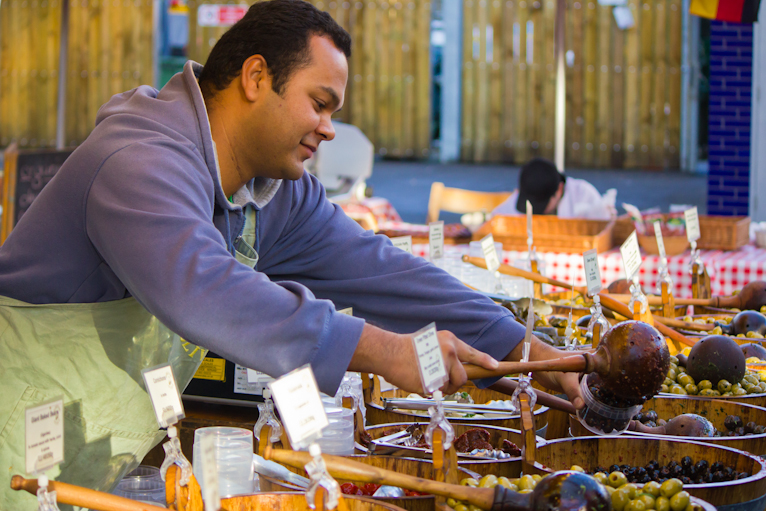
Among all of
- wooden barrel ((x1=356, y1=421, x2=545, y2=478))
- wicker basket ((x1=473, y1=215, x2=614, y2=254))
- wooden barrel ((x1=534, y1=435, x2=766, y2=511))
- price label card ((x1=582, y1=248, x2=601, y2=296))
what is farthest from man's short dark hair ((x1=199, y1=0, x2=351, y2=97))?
wicker basket ((x1=473, y1=215, x2=614, y2=254))

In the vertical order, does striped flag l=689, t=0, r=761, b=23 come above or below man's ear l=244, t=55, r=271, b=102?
above

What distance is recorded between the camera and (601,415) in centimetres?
147

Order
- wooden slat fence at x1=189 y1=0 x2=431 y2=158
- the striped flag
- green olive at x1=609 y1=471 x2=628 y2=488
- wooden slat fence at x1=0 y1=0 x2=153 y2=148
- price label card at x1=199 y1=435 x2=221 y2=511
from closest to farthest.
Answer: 1. price label card at x1=199 y1=435 x2=221 y2=511
2. green olive at x1=609 y1=471 x2=628 y2=488
3. the striped flag
4. wooden slat fence at x1=189 y1=0 x2=431 y2=158
5. wooden slat fence at x1=0 y1=0 x2=153 y2=148

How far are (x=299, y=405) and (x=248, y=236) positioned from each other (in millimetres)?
678

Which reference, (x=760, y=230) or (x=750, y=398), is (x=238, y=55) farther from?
(x=760, y=230)

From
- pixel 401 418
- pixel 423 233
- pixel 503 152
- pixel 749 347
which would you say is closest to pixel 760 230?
pixel 423 233

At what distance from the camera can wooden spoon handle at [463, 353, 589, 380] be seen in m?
1.28

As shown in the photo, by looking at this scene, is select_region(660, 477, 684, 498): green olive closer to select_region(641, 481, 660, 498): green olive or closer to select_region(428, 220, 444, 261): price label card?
select_region(641, 481, 660, 498): green olive

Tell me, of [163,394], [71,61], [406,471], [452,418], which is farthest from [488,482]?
[71,61]

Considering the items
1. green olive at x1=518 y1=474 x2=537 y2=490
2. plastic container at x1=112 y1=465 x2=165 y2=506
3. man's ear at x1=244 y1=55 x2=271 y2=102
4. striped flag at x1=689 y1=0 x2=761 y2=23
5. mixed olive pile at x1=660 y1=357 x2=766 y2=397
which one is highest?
striped flag at x1=689 y1=0 x2=761 y2=23

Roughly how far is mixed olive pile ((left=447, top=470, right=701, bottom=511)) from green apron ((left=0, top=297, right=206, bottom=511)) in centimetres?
61

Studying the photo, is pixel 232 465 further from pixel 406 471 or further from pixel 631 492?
pixel 631 492

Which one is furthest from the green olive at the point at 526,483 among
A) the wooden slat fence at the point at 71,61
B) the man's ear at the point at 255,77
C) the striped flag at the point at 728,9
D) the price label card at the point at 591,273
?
the wooden slat fence at the point at 71,61

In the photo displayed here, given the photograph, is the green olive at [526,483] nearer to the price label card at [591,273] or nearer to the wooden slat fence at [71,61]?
the price label card at [591,273]
